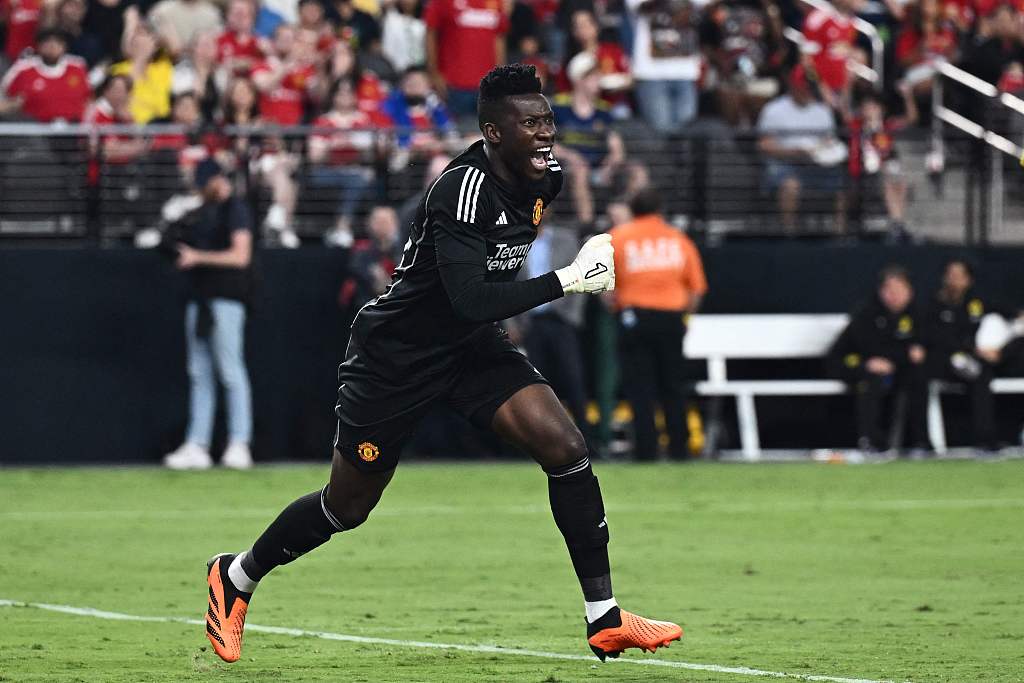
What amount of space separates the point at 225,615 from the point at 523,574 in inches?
123

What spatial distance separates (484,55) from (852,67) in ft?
14.9

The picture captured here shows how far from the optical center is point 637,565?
1068cm

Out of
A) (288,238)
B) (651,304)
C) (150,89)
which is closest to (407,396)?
(651,304)

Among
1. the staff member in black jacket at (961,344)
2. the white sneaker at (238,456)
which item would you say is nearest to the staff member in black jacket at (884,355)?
the staff member in black jacket at (961,344)

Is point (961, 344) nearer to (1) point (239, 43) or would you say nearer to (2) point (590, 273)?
(1) point (239, 43)

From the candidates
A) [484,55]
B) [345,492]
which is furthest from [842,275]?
[345,492]

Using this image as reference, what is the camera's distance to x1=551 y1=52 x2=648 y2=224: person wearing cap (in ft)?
60.1

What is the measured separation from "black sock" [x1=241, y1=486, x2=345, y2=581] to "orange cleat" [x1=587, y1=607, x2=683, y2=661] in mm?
1157

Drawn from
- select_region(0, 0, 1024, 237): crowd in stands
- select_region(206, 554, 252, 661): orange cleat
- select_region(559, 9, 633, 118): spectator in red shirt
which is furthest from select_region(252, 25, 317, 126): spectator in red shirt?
select_region(206, 554, 252, 661): orange cleat

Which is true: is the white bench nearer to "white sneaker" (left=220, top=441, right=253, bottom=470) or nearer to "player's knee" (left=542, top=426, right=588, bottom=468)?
"white sneaker" (left=220, top=441, right=253, bottom=470)

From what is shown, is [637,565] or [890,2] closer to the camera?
[637,565]

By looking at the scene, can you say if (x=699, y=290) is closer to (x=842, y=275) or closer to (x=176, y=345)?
(x=842, y=275)

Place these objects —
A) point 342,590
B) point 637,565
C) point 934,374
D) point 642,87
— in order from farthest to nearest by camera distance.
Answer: point 642,87 < point 934,374 < point 637,565 < point 342,590

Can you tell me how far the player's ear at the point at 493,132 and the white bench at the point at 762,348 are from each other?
1159 cm
